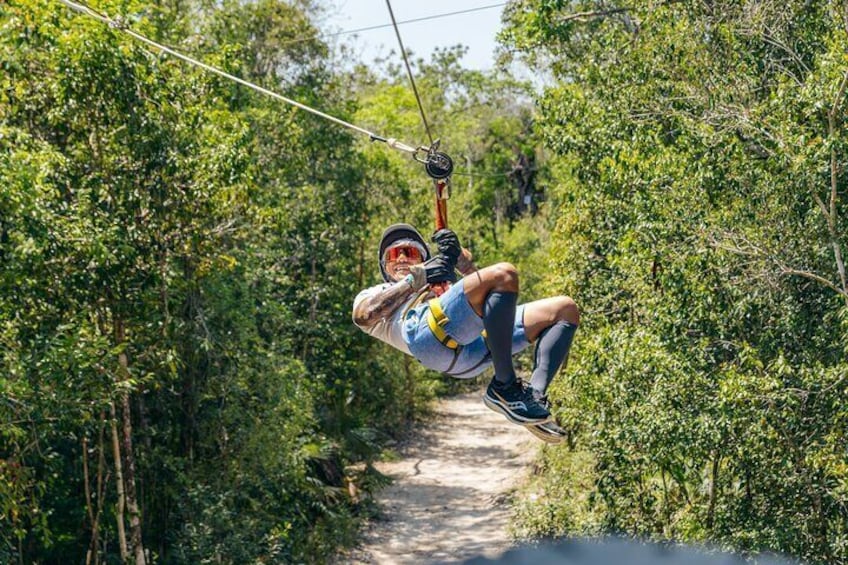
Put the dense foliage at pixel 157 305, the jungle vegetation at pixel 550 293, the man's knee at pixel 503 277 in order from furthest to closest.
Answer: the dense foliage at pixel 157 305 → the jungle vegetation at pixel 550 293 → the man's knee at pixel 503 277

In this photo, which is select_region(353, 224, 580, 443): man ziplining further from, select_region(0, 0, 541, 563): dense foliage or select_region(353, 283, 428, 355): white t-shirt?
select_region(0, 0, 541, 563): dense foliage

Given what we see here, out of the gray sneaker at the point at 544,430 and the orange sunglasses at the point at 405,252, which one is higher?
the orange sunglasses at the point at 405,252

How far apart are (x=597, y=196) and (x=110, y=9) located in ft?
16.3

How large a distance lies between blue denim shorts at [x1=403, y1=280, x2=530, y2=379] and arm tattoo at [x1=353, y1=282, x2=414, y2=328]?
82 millimetres

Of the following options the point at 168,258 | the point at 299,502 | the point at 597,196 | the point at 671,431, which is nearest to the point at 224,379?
the point at 168,258

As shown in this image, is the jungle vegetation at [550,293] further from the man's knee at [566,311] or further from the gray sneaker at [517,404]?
the gray sneaker at [517,404]

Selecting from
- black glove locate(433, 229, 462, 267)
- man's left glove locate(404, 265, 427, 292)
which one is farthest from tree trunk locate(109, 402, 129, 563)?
black glove locate(433, 229, 462, 267)

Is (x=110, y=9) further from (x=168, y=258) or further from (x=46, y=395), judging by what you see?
(x=46, y=395)

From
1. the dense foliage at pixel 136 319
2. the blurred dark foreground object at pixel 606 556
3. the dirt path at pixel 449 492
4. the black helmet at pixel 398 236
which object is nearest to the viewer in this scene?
the blurred dark foreground object at pixel 606 556

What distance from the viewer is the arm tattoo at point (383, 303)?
4.97 metres

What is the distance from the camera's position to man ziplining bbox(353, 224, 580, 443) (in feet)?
15.2

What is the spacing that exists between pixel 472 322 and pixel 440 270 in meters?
0.30

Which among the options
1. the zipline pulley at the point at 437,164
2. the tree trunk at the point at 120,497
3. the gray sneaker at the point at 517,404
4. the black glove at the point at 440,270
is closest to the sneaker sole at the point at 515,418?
the gray sneaker at the point at 517,404

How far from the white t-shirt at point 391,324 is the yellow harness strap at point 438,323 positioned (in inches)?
9.7
